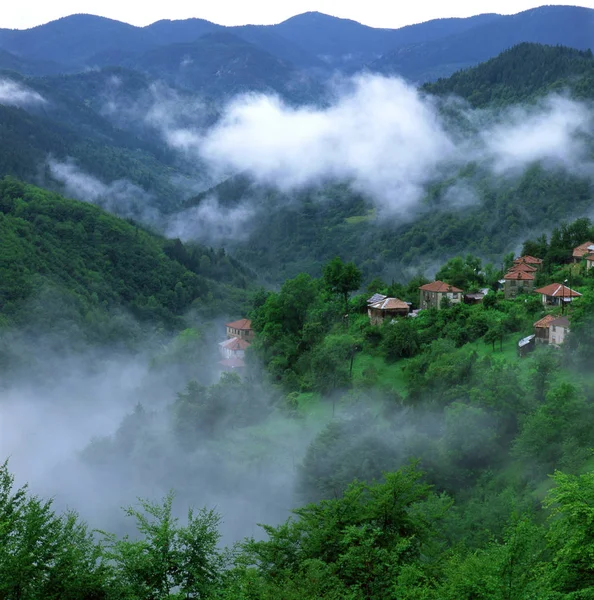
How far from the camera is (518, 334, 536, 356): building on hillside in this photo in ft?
124

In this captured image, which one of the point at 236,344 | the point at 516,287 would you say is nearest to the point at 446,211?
the point at 516,287

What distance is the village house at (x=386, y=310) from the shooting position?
45.9 m

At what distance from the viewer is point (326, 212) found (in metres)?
150

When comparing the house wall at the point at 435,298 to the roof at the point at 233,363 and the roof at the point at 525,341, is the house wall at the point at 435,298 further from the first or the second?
the roof at the point at 233,363

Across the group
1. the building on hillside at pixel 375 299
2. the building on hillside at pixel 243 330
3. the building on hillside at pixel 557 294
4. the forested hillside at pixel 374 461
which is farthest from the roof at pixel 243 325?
the building on hillside at pixel 557 294

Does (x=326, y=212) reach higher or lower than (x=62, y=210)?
higher

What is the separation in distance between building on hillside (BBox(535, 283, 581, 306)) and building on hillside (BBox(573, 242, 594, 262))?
8006 mm

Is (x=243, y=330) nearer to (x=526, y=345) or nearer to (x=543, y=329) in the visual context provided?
(x=526, y=345)

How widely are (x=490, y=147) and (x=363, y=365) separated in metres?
103

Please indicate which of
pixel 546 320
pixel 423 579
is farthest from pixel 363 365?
pixel 423 579

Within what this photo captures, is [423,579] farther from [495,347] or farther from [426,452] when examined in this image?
[495,347]

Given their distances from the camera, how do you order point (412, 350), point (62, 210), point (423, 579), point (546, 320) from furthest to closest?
1. point (62, 210)
2. point (412, 350)
3. point (546, 320)
4. point (423, 579)

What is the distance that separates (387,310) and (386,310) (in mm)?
71

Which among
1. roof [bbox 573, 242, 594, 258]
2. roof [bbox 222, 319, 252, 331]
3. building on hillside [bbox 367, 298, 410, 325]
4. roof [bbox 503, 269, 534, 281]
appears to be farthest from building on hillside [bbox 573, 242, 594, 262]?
roof [bbox 222, 319, 252, 331]
